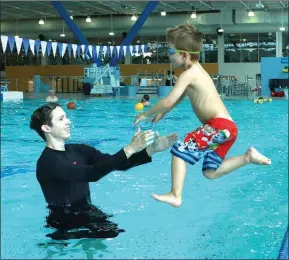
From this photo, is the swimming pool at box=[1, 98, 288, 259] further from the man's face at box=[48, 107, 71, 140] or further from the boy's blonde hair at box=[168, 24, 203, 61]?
the boy's blonde hair at box=[168, 24, 203, 61]

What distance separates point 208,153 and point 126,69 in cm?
3093

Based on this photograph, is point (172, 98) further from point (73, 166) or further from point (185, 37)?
point (73, 166)

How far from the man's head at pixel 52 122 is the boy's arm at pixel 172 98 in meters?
0.47

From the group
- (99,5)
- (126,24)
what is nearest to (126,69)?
(126,24)

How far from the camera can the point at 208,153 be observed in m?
3.03

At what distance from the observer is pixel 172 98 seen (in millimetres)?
2654

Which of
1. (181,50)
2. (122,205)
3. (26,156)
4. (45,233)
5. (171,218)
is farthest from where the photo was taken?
(26,156)

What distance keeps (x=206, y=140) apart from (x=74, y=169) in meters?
0.74

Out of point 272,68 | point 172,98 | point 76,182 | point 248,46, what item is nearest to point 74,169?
point 76,182

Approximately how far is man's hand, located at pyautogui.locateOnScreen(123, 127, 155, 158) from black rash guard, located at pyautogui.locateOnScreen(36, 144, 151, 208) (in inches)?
1.6

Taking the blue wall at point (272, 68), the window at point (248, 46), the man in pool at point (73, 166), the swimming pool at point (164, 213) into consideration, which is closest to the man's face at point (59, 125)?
the man in pool at point (73, 166)

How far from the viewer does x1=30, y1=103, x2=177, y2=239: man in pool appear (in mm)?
2625

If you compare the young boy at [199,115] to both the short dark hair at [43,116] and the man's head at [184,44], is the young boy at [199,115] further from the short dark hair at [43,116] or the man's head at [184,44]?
the short dark hair at [43,116]

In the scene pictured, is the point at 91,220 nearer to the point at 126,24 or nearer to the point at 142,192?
the point at 142,192
